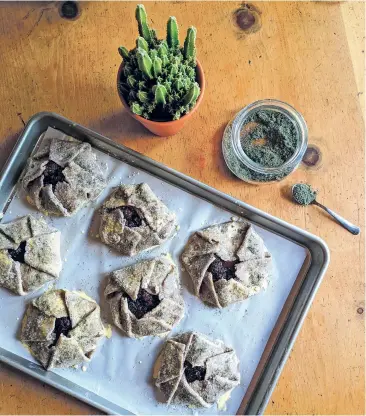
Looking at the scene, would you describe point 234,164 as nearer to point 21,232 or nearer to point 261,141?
point 261,141

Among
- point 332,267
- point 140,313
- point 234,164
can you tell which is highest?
point 234,164

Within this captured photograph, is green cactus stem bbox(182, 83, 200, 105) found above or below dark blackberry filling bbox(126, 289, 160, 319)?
above

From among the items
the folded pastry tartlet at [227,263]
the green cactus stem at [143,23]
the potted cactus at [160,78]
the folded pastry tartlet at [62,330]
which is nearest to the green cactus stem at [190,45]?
the potted cactus at [160,78]

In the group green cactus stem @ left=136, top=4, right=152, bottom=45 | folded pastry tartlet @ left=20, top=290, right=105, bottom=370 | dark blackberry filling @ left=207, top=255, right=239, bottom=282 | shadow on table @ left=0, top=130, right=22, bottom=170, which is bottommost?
folded pastry tartlet @ left=20, top=290, right=105, bottom=370

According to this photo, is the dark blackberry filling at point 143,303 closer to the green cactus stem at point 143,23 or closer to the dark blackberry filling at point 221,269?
the dark blackberry filling at point 221,269

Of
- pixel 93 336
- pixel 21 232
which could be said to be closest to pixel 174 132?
pixel 21 232

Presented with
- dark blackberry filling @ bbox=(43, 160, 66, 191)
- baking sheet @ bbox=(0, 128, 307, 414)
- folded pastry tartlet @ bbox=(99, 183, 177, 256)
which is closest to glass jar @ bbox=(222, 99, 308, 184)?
baking sheet @ bbox=(0, 128, 307, 414)

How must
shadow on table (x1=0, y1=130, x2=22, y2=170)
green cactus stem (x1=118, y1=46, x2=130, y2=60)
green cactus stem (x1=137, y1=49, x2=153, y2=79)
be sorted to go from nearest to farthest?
green cactus stem (x1=137, y1=49, x2=153, y2=79) < green cactus stem (x1=118, y1=46, x2=130, y2=60) < shadow on table (x1=0, y1=130, x2=22, y2=170)

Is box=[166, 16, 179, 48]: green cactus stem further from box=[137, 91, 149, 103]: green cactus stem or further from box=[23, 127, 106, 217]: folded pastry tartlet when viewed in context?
box=[23, 127, 106, 217]: folded pastry tartlet
